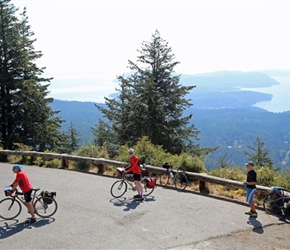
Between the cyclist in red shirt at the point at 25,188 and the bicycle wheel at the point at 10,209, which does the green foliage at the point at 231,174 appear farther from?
the bicycle wheel at the point at 10,209

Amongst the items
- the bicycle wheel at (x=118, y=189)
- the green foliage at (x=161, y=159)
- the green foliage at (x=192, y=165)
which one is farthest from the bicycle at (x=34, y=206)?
the green foliage at (x=192, y=165)

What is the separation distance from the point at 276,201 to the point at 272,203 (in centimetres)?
17

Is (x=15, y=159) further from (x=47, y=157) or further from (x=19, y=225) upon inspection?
(x=19, y=225)

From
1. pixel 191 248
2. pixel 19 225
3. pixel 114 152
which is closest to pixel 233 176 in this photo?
pixel 191 248

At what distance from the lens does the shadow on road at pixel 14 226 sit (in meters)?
8.30

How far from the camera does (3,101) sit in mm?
26953

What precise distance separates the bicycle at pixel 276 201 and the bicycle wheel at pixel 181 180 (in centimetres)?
303

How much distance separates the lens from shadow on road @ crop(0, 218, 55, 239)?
8305mm

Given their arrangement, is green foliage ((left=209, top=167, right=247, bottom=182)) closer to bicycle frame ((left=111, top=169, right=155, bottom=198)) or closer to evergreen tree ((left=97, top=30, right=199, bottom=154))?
bicycle frame ((left=111, top=169, right=155, bottom=198))

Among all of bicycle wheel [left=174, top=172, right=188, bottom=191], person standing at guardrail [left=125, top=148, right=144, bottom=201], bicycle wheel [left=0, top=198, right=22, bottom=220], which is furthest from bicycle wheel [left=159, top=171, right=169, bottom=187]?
bicycle wheel [left=0, top=198, right=22, bottom=220]

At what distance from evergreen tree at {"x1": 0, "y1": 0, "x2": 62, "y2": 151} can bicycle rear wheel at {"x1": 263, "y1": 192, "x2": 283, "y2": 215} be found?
852 inches

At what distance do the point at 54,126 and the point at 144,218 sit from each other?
22.8 meters

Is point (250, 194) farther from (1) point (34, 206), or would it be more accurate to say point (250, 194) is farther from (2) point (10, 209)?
(2) point (10, 209)

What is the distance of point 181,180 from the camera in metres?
12.5
